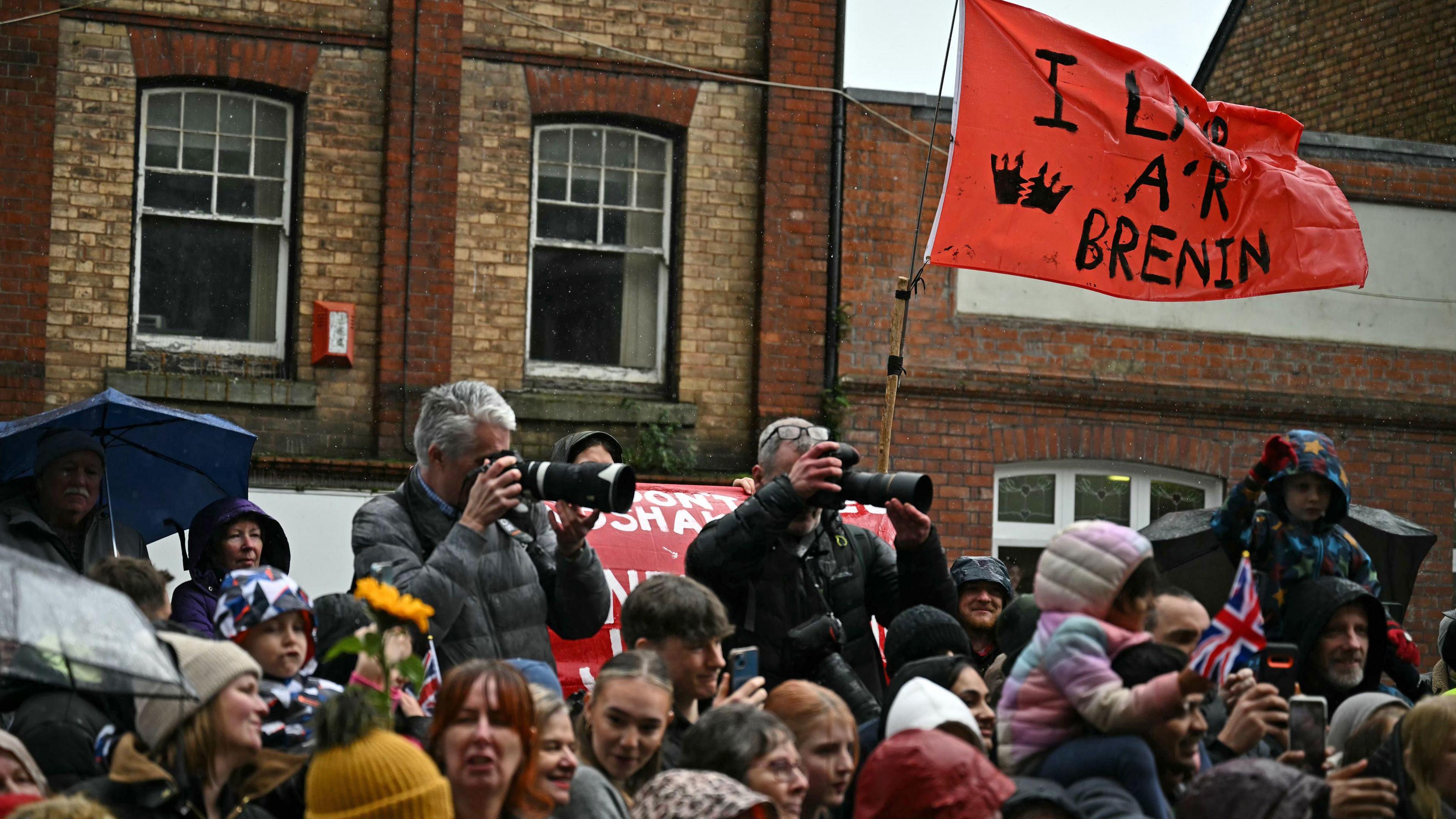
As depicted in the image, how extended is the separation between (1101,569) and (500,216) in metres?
7.48

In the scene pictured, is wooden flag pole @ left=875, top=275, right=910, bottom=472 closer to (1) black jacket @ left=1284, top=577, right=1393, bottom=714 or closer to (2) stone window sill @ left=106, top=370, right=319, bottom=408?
(1) black jacket @ left=1284, top=577, right=1393, bottom=714

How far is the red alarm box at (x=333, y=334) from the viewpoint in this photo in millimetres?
10469

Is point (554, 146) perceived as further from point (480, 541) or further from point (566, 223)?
point (480, 541)

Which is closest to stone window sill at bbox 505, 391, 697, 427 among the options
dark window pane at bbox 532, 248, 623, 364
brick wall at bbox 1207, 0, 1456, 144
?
dark window pane at bbox 532, 248, 623, 364

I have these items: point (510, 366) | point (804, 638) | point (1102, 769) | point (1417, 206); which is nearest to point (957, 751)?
point (1102, 769)

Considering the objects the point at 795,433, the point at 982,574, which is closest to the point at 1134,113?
the point at 982,574

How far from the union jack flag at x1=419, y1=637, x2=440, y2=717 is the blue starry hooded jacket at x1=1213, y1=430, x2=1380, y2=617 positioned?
2.61m

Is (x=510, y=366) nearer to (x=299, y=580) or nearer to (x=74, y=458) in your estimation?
(x=299, y=580)

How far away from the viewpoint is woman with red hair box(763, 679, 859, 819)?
413 centimetres

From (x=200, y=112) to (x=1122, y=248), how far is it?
6.01m

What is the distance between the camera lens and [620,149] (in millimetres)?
11336

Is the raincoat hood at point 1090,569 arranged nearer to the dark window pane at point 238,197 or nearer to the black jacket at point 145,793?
the black jacket at point 145,793

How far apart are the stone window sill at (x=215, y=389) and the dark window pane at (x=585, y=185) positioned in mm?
2159

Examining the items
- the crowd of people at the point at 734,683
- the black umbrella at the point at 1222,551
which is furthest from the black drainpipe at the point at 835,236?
the crowd of people at the point at 734,683
